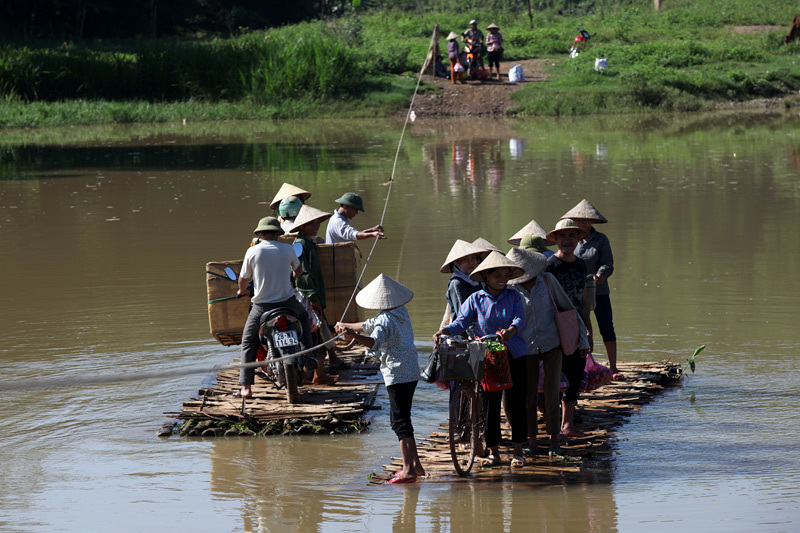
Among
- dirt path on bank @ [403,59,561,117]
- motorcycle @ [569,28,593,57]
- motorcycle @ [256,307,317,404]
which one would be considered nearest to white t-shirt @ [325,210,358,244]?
motorcycle @ [256,307,317,404]

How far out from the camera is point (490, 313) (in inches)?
259

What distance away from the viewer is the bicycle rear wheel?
666 cm

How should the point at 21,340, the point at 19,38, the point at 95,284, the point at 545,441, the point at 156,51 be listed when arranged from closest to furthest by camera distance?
the point at 545,441 → the point at 21,340 → the point at 95,284 → the point at 156,51 → the point at 19,38

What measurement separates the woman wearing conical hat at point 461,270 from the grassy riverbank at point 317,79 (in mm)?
26887

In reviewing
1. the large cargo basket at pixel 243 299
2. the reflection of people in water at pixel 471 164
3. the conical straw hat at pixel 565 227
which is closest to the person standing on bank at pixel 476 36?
the reflection of people in water at pixel 471 164

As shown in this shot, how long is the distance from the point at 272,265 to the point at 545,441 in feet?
7.39

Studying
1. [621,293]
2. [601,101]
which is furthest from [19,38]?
[621,293]

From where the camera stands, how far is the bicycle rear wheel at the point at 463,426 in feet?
21.8

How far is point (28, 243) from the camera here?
51.4 ft

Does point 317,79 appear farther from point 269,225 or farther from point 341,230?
point 269,225

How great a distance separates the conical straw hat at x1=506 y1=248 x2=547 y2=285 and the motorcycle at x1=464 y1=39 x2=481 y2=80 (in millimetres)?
28560

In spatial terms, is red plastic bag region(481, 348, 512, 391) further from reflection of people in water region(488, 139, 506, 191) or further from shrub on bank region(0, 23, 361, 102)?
shrub on bank region(0, 23, 361, 102)

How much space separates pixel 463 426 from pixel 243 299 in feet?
7.89

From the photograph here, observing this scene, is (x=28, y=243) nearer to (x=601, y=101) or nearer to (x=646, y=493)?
(x=646, y=493)
